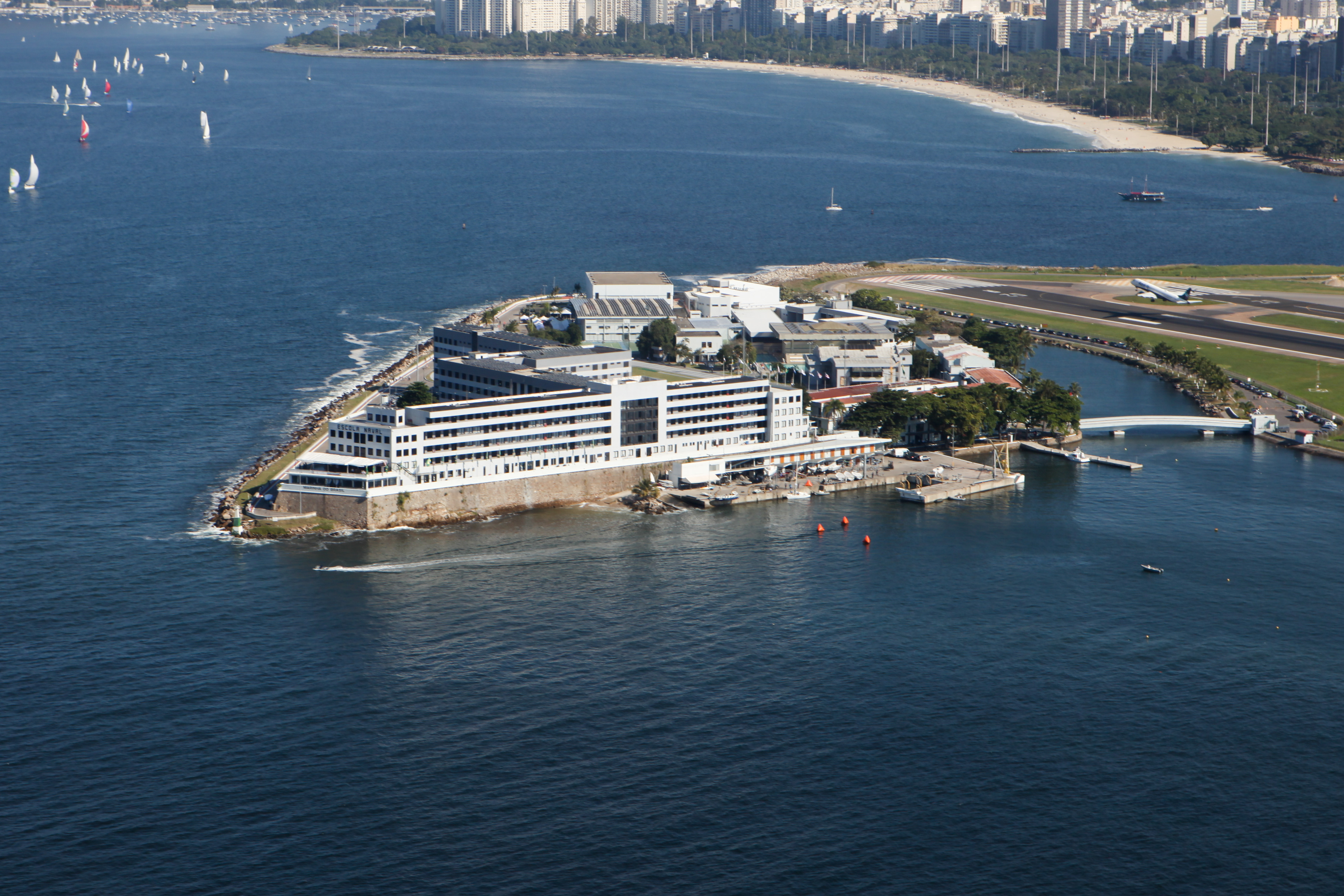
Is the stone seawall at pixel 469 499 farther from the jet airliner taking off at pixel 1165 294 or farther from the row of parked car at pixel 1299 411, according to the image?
the jet airliner taking off at pixel 1165 294

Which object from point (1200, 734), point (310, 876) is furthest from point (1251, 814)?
point (310, 876)

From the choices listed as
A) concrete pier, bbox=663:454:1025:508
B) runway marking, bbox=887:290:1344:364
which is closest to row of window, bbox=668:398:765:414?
concrete pier, bbox=663:454:1025:508

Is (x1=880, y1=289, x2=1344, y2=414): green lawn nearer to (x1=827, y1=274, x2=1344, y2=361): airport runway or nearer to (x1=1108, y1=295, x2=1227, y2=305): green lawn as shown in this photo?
(x1=827, y1=274, x2=1344, y2=361): airport runway

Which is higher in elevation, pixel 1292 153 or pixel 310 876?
pixel 1292 153

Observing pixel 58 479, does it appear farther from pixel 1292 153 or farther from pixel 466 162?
pixel 1292 153

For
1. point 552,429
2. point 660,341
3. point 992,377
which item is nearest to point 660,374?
point 552,429

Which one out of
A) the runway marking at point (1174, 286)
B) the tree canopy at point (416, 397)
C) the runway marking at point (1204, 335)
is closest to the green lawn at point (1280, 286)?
the runway marking at point (1174, 286)
